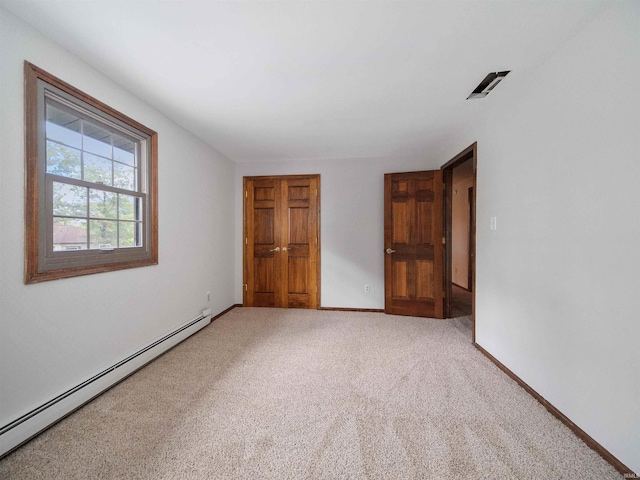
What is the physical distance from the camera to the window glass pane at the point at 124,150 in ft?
6.66

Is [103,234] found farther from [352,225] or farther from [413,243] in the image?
[413,243]

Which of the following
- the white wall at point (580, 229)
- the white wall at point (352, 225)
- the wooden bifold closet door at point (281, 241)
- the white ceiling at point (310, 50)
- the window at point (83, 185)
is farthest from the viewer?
the wooden bifold closet door at point (281, 241)

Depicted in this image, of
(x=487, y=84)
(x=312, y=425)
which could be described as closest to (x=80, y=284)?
(x=312, y=425)

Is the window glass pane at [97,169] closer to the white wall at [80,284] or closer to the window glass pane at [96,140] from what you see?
the window glass pane at [96,140]

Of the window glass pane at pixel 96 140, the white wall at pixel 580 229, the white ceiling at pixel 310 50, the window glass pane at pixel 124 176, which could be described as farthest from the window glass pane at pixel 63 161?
the white wall at pixel 580 229

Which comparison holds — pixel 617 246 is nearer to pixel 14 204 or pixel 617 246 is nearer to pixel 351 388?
pixel 351 388

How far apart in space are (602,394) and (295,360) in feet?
6.52

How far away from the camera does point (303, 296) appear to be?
155 inches

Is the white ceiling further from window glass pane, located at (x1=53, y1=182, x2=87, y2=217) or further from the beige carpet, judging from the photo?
the beige carpet

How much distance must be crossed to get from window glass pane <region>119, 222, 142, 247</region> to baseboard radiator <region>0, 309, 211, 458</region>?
92 centimetres

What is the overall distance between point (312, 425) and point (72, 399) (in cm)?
155

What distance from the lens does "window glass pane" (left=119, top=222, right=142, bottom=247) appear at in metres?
2.08

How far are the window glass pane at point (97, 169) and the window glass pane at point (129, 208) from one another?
0.59ft

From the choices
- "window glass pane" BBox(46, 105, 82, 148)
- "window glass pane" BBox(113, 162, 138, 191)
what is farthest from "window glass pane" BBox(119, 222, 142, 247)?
"window glass pane" BBox(46, 105, 82, 148)
